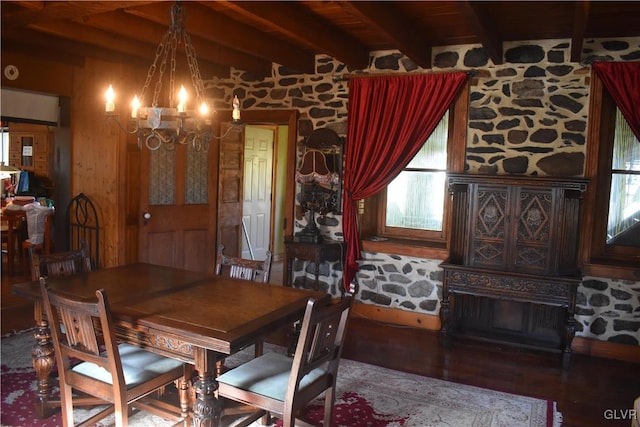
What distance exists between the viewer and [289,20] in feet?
12.2

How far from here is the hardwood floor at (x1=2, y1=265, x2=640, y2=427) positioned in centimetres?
345

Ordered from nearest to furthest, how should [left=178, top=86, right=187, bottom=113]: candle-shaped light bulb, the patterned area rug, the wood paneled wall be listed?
[left=178, top=86, right=187, bottom=113]: candle-shaped light bulb < the patterned area rug < the wood paneled wall

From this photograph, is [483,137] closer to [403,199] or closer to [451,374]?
[403,199]

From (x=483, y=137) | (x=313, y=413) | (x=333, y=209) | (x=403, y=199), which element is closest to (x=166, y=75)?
(x=333, y=209)

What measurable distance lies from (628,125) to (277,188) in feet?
16.4

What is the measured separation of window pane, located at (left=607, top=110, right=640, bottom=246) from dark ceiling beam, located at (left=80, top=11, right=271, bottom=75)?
11.2ft

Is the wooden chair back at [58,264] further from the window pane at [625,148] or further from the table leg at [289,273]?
the window pane at [625,148]

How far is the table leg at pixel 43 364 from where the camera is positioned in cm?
299

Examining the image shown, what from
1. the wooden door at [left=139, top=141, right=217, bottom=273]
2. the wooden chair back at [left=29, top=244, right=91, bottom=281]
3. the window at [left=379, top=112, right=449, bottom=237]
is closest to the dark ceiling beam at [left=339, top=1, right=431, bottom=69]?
the window at [left=379, top=112, right=449, bottom=237]

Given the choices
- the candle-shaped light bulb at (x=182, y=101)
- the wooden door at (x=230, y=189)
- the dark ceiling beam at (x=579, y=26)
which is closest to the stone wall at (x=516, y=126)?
the dark ceiling beam at (x=579, y=26)

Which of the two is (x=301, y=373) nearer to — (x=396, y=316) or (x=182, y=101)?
(x=182, y=101)

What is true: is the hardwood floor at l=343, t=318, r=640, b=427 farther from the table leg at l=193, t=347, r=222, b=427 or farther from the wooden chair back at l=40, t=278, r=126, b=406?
the wooden chair back at l=40, t=278, r=126, b=406

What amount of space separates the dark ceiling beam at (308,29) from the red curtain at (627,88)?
6.87ft

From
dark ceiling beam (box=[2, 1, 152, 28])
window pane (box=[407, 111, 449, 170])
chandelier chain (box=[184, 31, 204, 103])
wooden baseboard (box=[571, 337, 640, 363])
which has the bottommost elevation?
wooden baseboard (box=[571, 337, 640, 363])
